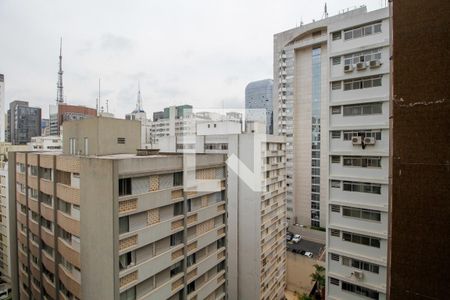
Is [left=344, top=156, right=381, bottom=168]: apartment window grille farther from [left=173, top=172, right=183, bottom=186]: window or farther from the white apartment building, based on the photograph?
[left=173, top=172, right=183, bottom=186]: window

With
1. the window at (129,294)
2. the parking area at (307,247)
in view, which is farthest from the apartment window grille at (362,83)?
the parking area at (307,247)

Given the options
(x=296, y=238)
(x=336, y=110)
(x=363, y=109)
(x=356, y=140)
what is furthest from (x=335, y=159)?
(x=296, y=238)

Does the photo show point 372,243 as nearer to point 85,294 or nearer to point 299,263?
point 85,294

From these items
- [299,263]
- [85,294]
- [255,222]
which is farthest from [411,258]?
[299,263]

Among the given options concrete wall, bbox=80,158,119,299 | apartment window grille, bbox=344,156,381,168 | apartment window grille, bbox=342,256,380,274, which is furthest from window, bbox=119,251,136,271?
apartment window grille, bbox=344,156,381,168

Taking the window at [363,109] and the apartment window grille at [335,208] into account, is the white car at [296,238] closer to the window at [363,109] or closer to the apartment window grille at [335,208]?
the apartment window grille at [335,208]

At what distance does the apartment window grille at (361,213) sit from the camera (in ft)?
37.2

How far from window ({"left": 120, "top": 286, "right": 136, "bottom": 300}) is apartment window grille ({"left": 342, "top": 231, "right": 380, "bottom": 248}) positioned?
31.0 feet

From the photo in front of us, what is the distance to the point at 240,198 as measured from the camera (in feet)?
70.4

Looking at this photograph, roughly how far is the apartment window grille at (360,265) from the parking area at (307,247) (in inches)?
627

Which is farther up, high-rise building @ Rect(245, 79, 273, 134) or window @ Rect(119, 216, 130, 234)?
high-rise building @ Rect(245, 79, 273, 134)

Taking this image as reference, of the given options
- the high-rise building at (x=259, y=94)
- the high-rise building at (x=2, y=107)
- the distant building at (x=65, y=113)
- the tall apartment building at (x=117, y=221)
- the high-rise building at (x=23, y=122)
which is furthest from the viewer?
the high-rise building at (x=259, y=94)

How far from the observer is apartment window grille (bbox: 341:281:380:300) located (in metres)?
11.4

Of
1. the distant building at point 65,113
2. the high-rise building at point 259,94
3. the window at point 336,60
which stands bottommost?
the window at point 336,60
